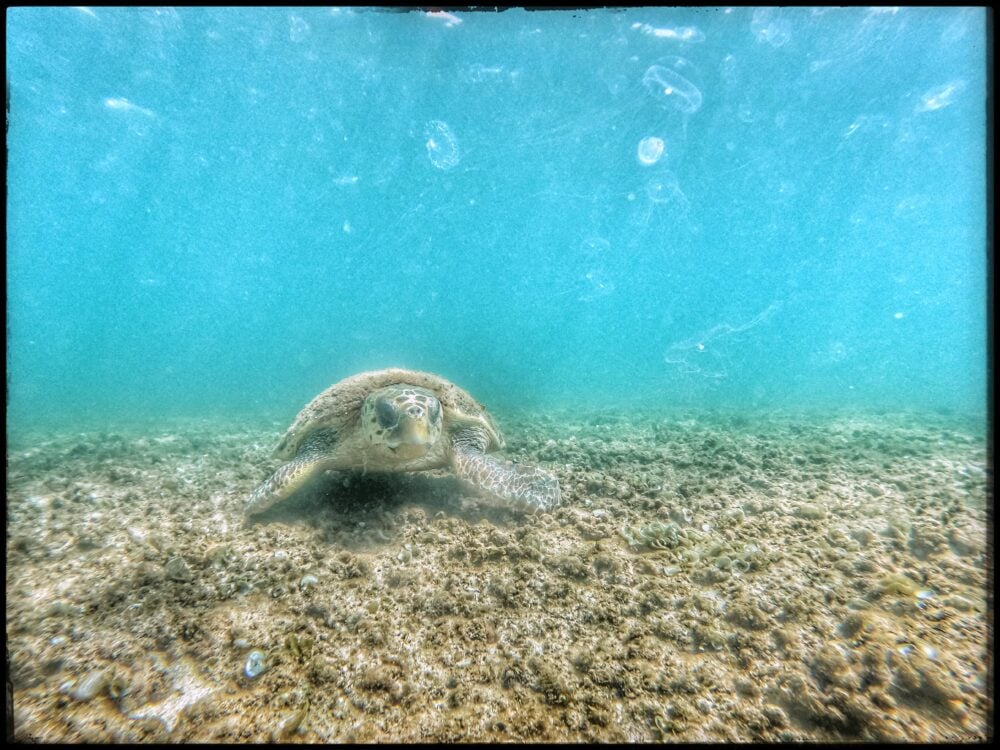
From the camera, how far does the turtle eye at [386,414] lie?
3.35 metres

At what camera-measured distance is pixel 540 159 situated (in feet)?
73.1

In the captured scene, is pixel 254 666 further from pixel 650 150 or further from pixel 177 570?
pixel 650 150

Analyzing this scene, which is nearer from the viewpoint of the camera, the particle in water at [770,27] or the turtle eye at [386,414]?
the turtle eye at [386,414]

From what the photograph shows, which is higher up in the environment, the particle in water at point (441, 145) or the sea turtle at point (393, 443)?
the particle in water at point (441, 145)

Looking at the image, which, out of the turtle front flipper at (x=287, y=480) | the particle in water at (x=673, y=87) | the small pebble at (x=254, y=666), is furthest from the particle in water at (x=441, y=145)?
the small pebble at (x=254, y=666)

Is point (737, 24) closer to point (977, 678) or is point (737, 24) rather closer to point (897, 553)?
point (897, 553)

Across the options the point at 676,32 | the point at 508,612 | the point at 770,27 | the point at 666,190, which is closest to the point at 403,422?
the point at 508,612

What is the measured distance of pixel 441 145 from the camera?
21.8 metres

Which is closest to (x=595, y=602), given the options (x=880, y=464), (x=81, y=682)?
(x=81, y=682)

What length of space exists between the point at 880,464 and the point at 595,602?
434 cm

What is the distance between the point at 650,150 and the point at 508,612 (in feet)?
79.1

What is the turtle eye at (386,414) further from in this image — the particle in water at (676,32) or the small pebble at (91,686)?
the particle in water at (676,32)

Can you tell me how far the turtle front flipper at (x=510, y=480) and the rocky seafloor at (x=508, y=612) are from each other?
147mm

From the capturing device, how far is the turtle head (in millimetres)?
3273
